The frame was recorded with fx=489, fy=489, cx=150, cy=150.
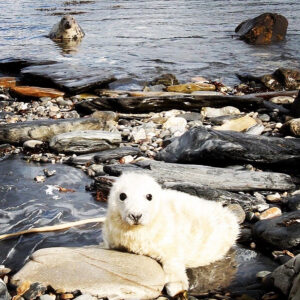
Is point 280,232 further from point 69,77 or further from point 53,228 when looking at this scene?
point 69,77

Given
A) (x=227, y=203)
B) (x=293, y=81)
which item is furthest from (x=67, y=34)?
(x=227, y=203)

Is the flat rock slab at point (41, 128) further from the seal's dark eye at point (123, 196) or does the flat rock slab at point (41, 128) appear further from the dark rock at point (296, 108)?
the seal's dark eye at point (123, 196)

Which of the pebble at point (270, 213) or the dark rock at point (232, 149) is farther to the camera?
the dark rock at point (232, 149)

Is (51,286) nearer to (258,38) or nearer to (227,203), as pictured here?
(227,203)

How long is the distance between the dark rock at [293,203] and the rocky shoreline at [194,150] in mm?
18

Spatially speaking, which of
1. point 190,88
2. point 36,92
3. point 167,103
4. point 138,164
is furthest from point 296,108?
point 36,92

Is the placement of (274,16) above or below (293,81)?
above

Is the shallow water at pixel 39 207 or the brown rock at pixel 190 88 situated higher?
the brown rock at pixel 190 88

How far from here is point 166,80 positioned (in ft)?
51.8

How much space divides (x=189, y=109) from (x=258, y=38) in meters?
16.0

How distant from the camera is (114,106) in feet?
36.0

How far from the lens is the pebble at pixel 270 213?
5.79 metres

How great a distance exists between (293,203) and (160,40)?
21195 mm

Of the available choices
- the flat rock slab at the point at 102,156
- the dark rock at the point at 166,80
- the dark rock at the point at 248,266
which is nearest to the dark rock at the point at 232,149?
the flat rock slab at the point at 102,156
